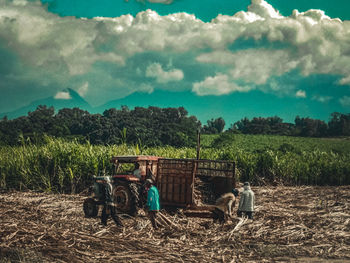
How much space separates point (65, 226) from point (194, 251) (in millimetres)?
3615

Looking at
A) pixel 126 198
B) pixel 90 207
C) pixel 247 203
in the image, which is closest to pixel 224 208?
pixel 247 203

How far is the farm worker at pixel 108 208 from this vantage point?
343 inches

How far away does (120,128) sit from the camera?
52.3m

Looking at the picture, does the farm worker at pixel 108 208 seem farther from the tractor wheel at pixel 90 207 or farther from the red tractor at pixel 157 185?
the tractor wheel at pixel 90 207

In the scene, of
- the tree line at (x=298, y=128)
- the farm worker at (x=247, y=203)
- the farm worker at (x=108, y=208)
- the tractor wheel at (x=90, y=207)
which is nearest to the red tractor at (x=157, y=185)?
the tractor wheel at (x=90, y=207)

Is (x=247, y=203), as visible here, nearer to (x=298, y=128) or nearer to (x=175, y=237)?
(x=175, y=237)

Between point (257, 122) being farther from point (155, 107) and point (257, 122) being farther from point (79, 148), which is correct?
point (79, 148)

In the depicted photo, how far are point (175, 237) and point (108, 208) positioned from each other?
1.99 m

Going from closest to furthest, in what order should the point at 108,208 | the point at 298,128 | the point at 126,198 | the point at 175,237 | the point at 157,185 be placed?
1. the point at 175,237
2. the point at 108,208
3. the point at 126,198
4. the point at 157,185
5. the point at 298,128

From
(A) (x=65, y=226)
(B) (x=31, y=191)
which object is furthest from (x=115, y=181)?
(B) (x=31, y=191)

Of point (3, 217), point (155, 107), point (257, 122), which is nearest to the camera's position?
point (3, 217)

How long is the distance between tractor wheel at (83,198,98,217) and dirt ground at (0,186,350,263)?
190 mm

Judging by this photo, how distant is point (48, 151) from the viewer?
51.8 ft

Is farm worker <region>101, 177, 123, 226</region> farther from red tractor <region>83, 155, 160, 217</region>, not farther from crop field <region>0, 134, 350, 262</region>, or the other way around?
crop field <region>0, 134, 350, 262</region>
